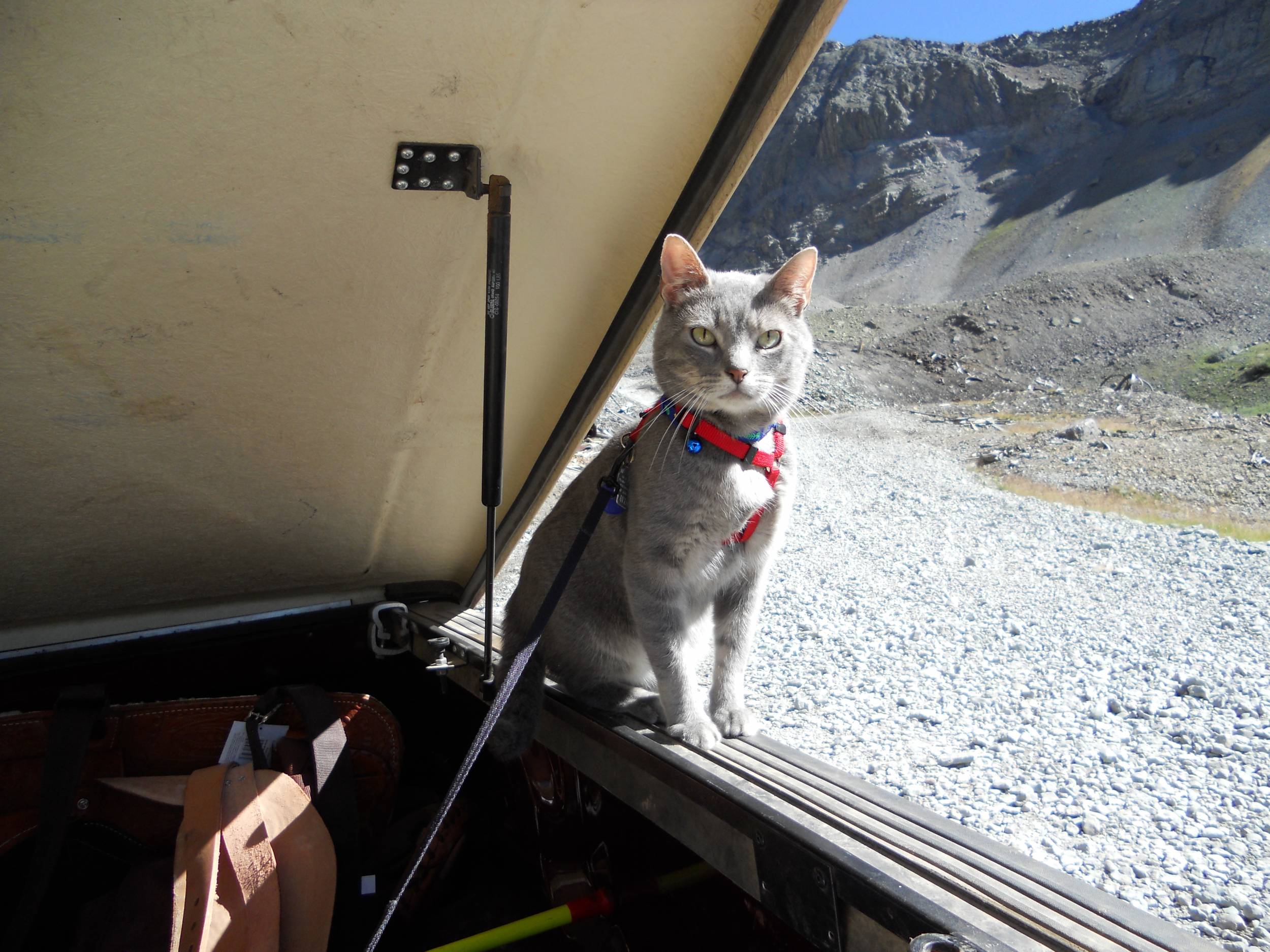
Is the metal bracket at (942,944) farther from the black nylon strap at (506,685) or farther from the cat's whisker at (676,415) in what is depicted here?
the cat's whisker at (676,415)

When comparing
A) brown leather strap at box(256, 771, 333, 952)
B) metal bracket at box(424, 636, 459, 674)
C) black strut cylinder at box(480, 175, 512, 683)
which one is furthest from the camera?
metal bracket at box(424, 636, 459, 674)

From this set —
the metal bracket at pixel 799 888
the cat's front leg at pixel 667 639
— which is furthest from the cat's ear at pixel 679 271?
the metal bracket at pixel 799 888

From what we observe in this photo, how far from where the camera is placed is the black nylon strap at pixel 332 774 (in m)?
1.48

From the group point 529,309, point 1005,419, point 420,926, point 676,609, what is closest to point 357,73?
point 529,309

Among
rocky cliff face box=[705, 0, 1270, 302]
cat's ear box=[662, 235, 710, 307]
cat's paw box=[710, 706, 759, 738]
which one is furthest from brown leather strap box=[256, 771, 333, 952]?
rocky cliff face box=[705, 0, 1270, 302]

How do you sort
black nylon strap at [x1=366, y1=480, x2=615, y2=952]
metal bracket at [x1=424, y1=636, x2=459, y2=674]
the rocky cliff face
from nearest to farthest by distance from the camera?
black nylon strap at [x1=366, y1=480, x2=615, y2=952]
metal bracket at [x1=424, y1=636, x2=459, y2=674]
the rocky cliff face

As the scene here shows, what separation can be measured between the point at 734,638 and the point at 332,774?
917 mm

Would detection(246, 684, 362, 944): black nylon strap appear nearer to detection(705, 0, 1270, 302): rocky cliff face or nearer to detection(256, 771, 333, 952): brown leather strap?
detection(256, 771, 333, 952): brown leather strap

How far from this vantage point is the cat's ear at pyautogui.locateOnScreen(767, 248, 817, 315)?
163 cm

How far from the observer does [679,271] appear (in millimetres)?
1447

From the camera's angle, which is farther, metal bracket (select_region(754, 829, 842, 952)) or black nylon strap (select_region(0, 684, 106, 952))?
black nylon strap (select_region(0, 684, 106, 952))

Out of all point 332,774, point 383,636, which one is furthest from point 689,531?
point 383,636

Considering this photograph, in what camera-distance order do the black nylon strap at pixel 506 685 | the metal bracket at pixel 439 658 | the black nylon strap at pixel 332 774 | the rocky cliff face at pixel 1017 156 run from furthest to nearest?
the rocky cliff face at pixel 1017 156
the metal bracket at pixel 439 658
the black nylon strap at pixel 332 774
the black nylon strap at pixel 506 685

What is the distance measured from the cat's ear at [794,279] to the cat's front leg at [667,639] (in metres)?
0.70
